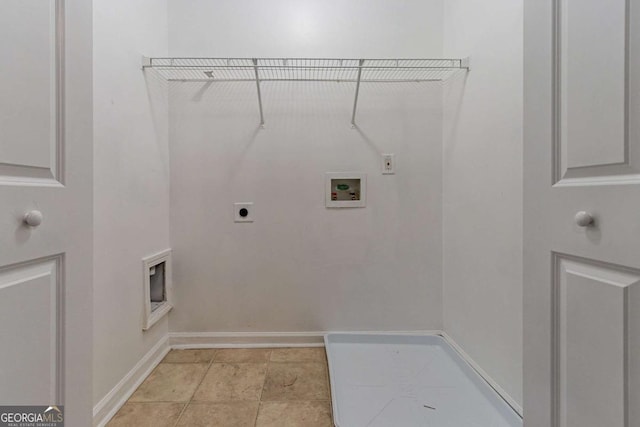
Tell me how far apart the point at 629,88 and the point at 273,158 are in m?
1.48

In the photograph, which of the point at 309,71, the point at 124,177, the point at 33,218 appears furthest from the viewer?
the point at 309,71

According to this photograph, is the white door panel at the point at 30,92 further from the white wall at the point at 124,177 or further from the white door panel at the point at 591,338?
the white door panel at the point at 591,338

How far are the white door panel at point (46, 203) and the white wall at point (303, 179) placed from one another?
0.98 metres

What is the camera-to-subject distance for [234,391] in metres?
1.29

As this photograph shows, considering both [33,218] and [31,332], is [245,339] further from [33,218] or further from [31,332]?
[33,218]

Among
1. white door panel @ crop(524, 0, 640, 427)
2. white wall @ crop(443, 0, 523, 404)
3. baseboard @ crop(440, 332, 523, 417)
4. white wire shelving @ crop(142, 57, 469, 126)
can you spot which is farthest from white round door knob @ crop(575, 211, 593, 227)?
white wire shelving @ crop(142, 57, 469, 126)

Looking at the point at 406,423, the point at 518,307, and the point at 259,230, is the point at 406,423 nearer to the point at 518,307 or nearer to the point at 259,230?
the point at 518,307

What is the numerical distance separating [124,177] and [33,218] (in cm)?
82

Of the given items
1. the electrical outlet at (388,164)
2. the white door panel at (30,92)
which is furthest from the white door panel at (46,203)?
the electrical outlet at (388,164)

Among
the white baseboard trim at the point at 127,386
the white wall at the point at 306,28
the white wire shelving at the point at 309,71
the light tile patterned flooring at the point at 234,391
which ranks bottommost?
the light tile patterned flooring at the point at 234,391

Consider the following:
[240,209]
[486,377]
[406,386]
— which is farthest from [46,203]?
[486,377]

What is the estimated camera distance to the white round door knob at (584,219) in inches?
21.1

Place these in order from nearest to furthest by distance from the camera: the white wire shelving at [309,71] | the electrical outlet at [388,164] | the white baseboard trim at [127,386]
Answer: the white baseboard trim at [127,386]
the white wire shelving at [309,71]
the electrical outlet at [388,164]

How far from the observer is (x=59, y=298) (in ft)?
2.04
